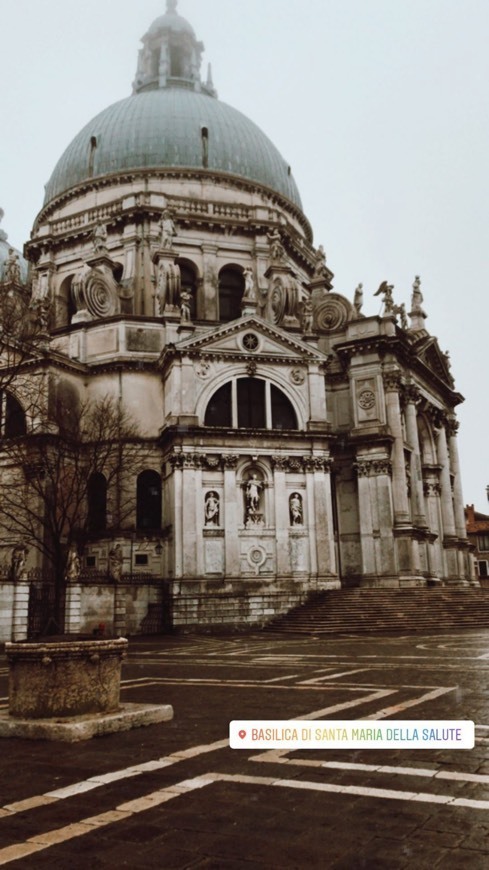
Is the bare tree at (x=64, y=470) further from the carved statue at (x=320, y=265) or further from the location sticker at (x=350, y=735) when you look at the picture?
the location sticker at (x=350, y=735)

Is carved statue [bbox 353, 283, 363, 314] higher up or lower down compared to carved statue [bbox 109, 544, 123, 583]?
higher up

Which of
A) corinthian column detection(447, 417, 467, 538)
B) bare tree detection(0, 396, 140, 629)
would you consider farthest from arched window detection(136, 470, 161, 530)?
corinthian column detection(447, 417, 467, 538)

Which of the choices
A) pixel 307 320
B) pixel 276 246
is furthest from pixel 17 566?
pixel 276 246

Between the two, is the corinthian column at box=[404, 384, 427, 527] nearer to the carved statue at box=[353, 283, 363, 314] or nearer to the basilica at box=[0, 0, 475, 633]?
the basilica at box=[0, 0, 475, 633]

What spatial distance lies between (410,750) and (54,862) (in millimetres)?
4286

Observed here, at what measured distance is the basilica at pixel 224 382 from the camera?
3716cm

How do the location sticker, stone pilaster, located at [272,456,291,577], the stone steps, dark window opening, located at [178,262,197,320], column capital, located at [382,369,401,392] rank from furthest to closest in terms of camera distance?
dark window opening, located at [178,262,197,320], column capital, located at [382,369,401,392], stone pilaster, located at [272,456,291,577], the stone steps, the location sticker

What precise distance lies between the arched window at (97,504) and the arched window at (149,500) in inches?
70.1

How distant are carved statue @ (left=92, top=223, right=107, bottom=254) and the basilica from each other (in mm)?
258

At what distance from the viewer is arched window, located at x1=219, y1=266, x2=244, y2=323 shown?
49.1 metres

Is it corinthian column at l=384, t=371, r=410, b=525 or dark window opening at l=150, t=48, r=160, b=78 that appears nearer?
corinthian column at l=384, t=371, r=410, b=525

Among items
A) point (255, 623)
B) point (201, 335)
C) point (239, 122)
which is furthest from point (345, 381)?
point (239, 122)

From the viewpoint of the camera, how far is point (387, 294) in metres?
46.0

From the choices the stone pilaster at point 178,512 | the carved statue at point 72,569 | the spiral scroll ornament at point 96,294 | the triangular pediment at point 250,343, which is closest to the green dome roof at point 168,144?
the spiral scroll ornament at point 96,294
